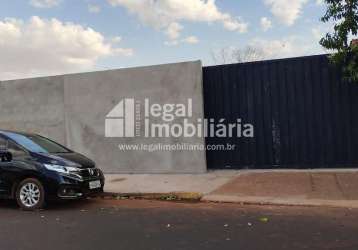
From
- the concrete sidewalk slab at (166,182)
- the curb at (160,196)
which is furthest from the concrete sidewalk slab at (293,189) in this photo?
the concrete sidewalk slab at (166,182)

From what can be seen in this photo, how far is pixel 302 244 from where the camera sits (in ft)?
20.1

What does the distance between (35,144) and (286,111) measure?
19.4 ft

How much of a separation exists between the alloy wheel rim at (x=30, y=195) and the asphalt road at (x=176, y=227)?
25 centimetres

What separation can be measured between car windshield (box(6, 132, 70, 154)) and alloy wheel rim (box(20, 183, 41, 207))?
2.20 feet

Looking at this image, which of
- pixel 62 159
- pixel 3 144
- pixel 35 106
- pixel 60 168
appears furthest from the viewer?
pixel 35 106

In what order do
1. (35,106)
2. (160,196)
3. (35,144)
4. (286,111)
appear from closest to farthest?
(35,144) < (160,196) < (286,111) < (35,106)

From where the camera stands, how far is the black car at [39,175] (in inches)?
345

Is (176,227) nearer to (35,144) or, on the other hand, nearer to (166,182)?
(35,144)

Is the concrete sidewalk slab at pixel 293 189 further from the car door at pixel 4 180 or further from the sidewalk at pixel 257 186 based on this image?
the car door at pixel 4 180

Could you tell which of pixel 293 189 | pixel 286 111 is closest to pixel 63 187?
pixel 293 189

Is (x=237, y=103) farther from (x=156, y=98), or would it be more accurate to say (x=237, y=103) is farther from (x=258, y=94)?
(x=156, y=98)

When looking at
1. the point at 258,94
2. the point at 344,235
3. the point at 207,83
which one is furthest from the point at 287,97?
the point at 344,235

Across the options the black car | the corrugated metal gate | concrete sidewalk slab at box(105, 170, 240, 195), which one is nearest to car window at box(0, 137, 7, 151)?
the black car

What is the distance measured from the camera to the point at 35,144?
31.3ft
